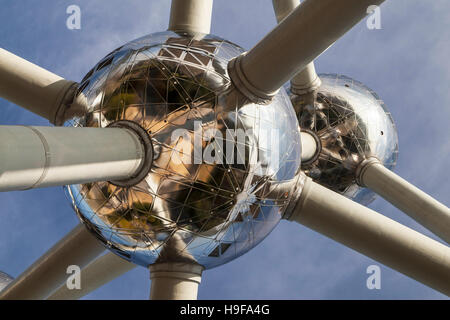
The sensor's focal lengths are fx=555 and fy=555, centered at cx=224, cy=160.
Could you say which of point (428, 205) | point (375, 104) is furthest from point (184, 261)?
point (375, 104)

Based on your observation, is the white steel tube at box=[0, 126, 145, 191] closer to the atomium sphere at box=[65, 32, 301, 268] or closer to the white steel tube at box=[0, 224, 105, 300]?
the atomium sphere at box=[65, 32, 301, 268]

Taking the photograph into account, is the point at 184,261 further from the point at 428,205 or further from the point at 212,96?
the point at 428,205

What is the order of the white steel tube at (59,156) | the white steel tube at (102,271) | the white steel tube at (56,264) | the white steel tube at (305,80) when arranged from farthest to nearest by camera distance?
the white steel tube at (305,80)
the white steel tube at (102,271)
the white steel tube at (56,264)
the white steel tube at (59,156)

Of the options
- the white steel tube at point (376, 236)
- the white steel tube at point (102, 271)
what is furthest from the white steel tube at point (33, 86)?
the white steel tube at point (102, 271)

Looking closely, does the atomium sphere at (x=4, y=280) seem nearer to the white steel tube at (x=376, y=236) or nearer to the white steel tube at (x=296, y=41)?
the white steel tube at (x=376, y=236)

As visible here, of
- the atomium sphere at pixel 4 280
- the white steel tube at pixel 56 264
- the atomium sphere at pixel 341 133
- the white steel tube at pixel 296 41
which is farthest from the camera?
the atomium sphere at pixel 4 280

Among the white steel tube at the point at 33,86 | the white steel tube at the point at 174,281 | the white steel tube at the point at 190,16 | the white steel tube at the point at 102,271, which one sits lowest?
the white steel tube at the point at 174,281
